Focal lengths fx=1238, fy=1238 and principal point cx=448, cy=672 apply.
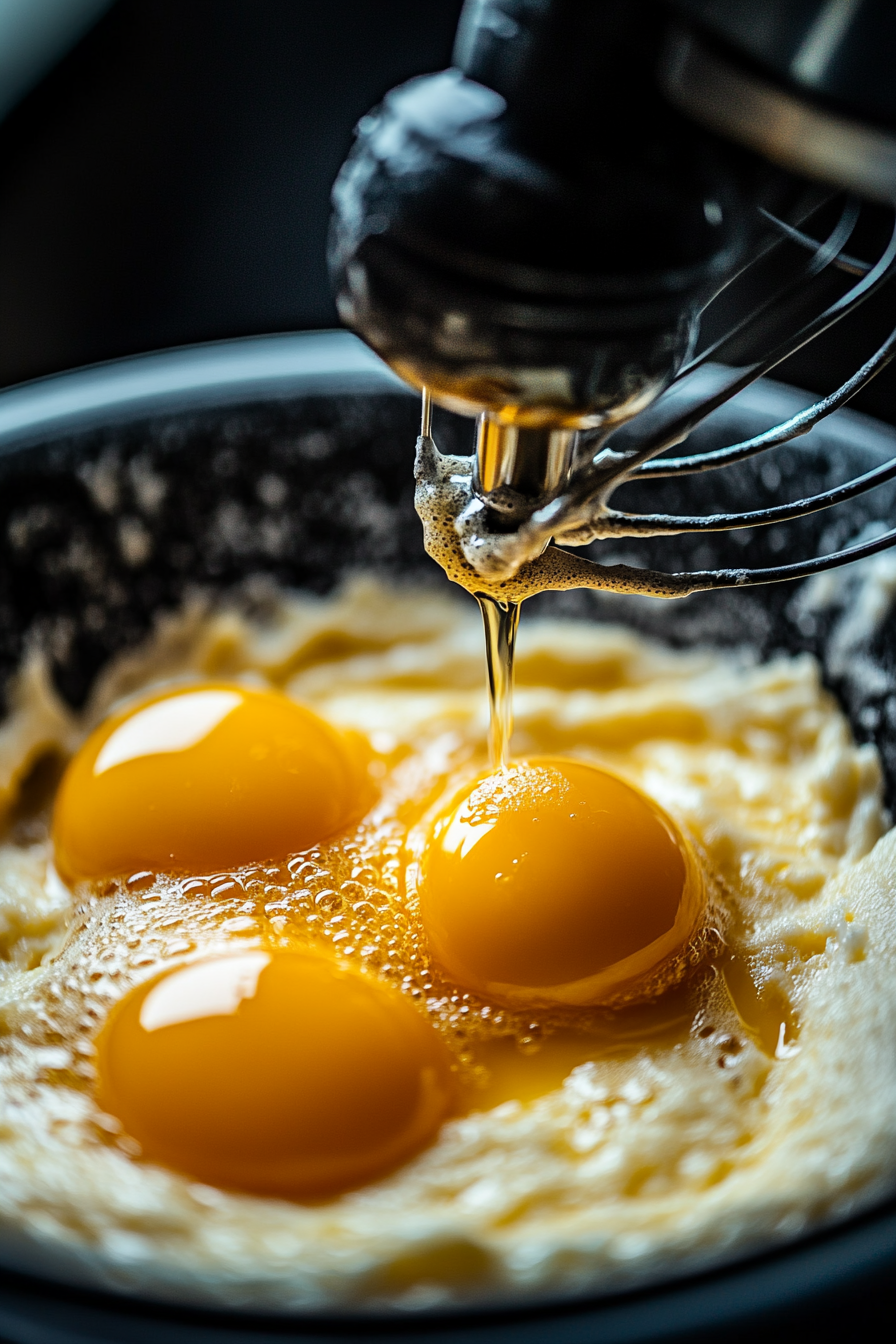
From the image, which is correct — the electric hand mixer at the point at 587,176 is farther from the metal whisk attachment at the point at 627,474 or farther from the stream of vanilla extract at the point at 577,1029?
the stream of vanilla extract at the point at 577,1029

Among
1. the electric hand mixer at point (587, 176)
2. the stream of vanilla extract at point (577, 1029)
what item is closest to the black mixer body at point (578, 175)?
the electric hand mixer at point (587, 176)

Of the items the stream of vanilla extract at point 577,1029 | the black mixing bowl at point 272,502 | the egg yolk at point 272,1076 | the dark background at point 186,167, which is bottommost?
the egg yolk at point 272,1076

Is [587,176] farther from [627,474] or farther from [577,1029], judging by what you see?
[577,1029]

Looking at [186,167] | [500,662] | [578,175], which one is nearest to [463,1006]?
[500,662]

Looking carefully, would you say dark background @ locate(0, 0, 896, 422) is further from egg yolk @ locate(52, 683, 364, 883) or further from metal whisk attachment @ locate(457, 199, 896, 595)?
metal whisk attachment @ locate(457, 199, 896, 595)

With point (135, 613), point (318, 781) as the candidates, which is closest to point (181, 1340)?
point (318, 781)

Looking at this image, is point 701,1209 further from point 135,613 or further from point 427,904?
point 135,613
